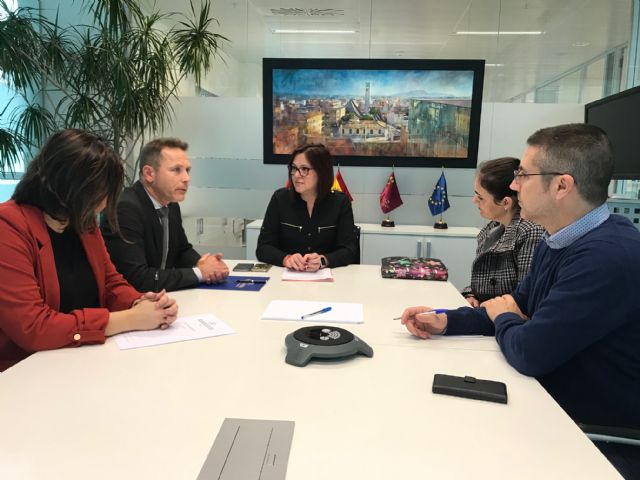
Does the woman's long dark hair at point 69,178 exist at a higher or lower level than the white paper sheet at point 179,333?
higher

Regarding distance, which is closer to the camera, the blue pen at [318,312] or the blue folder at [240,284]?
the blue pen at [318,312]

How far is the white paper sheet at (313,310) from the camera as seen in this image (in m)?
1.70

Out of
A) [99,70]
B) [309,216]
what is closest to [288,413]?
[309,216]

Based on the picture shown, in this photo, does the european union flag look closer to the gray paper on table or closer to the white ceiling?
the white ceiling

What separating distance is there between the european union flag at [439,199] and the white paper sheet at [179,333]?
11.2 feet

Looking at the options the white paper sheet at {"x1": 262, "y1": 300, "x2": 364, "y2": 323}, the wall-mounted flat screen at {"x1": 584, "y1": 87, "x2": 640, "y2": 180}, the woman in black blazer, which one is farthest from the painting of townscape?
the white paper sheet at {"x1": 262, "y1": 300, "x2": 364, "y2": 323}

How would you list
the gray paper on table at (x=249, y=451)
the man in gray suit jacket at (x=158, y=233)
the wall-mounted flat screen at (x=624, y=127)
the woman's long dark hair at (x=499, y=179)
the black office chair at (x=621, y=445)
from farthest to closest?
the wall-mounted flat screen at (x=624, y=127) < the woman's long dark hair at (x=499, y=179) < the man in gray suit jacket at (x=158, y=233) < the black office chair at (x=621, y=445) < the gray paper on table at (x=249, y=451)

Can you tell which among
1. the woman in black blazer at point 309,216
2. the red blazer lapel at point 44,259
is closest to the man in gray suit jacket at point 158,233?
the red blazer lapel at point 44,259

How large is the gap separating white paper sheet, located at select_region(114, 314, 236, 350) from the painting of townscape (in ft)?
11.4

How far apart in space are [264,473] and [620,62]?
5.20 metres

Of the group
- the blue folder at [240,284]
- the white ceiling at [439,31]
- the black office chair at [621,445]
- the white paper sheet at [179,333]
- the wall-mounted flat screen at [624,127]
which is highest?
the white ceiling at [439,31]

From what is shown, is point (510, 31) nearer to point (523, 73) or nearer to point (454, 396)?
point (523, 73)

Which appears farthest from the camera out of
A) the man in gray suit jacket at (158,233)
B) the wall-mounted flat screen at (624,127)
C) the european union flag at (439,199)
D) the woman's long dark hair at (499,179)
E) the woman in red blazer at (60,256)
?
the european union flag at (439,199)

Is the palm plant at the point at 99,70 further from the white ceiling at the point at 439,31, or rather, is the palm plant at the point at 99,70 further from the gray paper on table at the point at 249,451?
the gray paper on table at the point at 249,451
